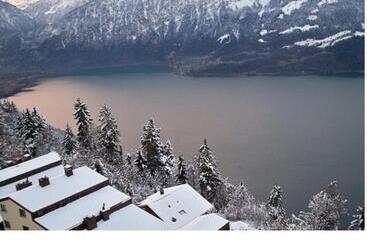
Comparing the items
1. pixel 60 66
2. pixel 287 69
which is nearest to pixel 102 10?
pixel 60 66

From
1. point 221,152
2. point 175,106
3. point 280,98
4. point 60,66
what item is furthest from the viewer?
point 60,66

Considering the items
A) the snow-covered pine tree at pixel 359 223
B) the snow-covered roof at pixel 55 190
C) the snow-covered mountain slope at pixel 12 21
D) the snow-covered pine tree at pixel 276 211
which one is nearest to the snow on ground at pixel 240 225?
the snow-covered pine tree at pixel 276 211

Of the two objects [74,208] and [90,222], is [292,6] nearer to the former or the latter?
[74,208]

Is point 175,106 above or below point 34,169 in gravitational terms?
below

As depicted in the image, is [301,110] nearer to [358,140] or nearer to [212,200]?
[358,140]

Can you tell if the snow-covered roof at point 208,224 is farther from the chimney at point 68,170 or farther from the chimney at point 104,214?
the chimney at point 68,170

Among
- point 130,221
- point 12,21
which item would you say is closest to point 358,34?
point 130,221

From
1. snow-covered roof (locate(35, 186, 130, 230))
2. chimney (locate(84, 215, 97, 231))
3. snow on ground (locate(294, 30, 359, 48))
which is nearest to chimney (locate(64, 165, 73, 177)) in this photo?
snow-covered roof (locate(35, 186, 130, 230))

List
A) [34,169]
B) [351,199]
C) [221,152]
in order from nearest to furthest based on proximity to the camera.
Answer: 1. [34,169]
2. [351,199]
3. [221,152]
